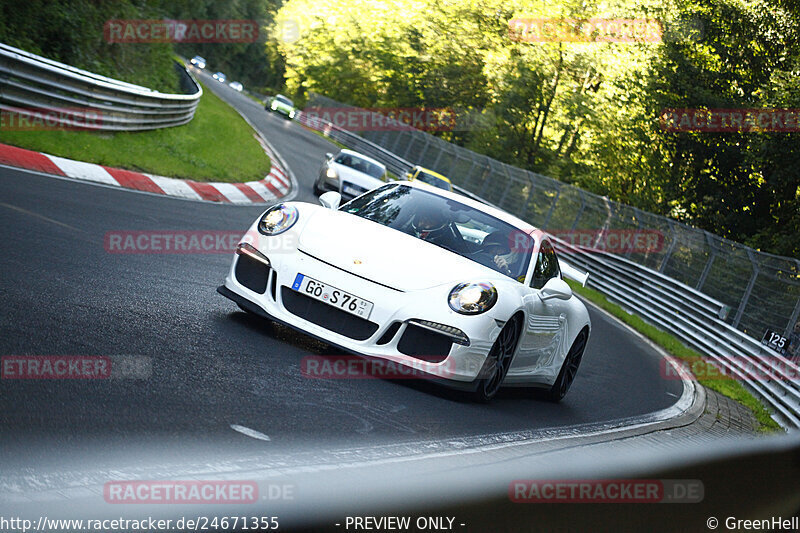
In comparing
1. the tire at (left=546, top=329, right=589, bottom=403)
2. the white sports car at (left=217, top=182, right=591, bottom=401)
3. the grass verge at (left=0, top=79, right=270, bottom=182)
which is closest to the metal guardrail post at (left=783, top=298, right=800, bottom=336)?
the tire at (left=546, top=329, right=589, bottom=403)

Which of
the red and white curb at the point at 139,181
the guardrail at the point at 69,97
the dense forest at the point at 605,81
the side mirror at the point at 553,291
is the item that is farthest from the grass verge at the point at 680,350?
the guardrail at the point at 69,97

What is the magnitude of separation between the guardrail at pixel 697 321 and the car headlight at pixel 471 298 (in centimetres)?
697

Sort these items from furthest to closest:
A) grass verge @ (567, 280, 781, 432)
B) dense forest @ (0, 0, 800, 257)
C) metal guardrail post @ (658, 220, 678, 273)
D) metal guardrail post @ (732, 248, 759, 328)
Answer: dense forest @ (0, 0, 800, 257) → metal guardrail post @ (658, 220, 678, 273) → metal guardrail post @ (732, 248, 759, 328) → grass verge @ (567, 280, 781, 432)

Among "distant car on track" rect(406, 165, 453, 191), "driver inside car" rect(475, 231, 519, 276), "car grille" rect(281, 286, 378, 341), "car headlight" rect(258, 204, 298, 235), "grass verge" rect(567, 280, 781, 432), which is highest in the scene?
"driver inside car" rect(475, 231, 519, 276)

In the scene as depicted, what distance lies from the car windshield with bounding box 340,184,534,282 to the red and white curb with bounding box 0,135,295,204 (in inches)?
234

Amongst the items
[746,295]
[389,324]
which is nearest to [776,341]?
[746,295]

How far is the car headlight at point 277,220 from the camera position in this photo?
6.45 metres

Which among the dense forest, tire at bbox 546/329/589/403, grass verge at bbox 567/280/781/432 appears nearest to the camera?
tire at bbox 546/329/589/403

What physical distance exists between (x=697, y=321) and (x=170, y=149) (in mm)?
10392

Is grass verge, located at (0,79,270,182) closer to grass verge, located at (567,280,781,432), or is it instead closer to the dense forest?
the dense forest

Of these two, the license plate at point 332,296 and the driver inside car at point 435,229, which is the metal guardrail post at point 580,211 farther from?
the license plate at point 332,296

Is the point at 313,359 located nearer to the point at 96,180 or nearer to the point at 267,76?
the point at 96,180

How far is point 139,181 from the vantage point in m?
13.8

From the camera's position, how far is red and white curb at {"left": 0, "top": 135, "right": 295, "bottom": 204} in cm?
1191
